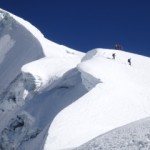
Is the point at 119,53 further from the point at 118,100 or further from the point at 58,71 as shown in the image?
the point at 118,100

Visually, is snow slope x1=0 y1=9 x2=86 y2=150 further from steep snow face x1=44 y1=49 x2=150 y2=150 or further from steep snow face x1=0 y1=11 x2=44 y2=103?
steep snow face x1=44 y1=49 x2=150 y2=150

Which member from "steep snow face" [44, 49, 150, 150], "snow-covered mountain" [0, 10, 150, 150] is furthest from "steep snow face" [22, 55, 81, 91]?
"steep snow face" [44, 49, 150, 150]

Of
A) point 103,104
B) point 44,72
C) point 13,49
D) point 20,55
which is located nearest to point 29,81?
point 44,72

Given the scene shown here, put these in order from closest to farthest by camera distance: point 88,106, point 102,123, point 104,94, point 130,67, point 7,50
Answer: point 102,123 → point 88,106 → point 104,94 → point 130,67 → point 7,50

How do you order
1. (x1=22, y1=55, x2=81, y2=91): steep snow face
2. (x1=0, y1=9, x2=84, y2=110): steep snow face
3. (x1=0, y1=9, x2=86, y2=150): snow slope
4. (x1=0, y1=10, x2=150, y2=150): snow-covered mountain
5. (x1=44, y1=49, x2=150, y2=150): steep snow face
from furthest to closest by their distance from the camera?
(x1=0, y1=9, x2=84, y2=110): steep snow face < (x1=22, y1=55, x2=81, y2=91): steep snow face < (x1=0, y1=9, x2=86, y2=150): snow slope < (x1=0, y1=10, x2=150, y2=150): snow-covered mountain < (x1=44, y1=49, x2=150, y2=150): steep snow face

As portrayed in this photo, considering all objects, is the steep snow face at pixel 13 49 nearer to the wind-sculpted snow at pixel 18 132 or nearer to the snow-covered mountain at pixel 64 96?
the snow-covered mountain at pixel 64 96

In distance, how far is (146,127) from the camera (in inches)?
486

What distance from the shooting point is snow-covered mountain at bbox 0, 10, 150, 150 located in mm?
22422

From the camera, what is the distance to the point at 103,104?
82.8 ft

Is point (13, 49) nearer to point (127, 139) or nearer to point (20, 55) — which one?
point (20, 55)

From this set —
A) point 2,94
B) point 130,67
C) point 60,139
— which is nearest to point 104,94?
point 60,139

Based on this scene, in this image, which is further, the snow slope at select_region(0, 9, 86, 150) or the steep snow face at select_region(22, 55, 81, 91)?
the steep snow face at select_region(22, 55, 81, 91)

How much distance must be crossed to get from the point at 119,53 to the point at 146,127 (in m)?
27.3

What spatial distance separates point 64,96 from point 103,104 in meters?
5.41
